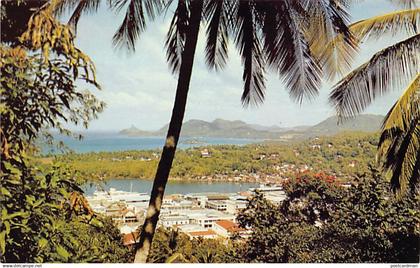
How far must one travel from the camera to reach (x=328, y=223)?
3.84 meters

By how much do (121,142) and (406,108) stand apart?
180 cm

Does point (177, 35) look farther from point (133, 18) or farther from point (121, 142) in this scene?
point (121, 142)

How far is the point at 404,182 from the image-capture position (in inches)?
109

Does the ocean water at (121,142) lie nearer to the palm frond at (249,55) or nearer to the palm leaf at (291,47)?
the palm frond at (249,55)

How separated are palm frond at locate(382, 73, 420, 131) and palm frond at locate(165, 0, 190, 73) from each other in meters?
1.33

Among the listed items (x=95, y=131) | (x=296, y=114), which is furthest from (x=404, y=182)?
(x=95, y=131)

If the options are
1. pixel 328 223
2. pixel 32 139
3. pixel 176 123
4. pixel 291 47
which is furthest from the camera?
pixel 328 223

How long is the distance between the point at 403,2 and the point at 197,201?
1.89 m

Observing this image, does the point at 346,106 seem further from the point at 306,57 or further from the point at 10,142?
the point at 10,142

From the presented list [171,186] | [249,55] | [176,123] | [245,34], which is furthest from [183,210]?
[245,34]

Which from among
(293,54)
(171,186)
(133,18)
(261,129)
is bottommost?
(171,186)

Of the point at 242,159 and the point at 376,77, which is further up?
the point at 376,77

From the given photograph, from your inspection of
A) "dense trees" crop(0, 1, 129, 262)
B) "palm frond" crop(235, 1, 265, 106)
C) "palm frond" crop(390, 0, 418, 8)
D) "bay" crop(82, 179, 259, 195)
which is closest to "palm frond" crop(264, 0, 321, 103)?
"palm frond" crop(235, 1, 265, 106)

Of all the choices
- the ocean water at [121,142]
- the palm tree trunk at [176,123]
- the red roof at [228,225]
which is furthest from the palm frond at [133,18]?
the red roof at [228,225]
